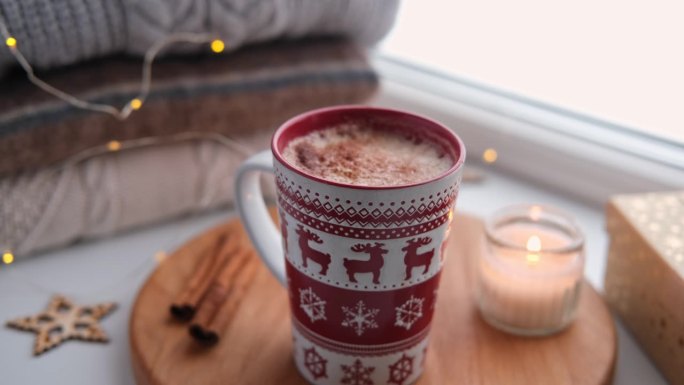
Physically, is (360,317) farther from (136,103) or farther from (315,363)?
(136,103)

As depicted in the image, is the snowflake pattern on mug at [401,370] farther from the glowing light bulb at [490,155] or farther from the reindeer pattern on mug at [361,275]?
the glowing light bulb at [490,155]

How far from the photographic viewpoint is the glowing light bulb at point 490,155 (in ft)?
2.70

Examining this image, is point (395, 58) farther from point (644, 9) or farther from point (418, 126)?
point (418, 126)

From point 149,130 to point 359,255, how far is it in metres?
0.30

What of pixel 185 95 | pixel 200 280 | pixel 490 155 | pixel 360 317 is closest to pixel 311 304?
pixel 360 317

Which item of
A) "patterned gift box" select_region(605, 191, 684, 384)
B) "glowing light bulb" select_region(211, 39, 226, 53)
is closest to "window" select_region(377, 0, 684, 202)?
"patterned gift box" select_region(605, 191, 684, 384)

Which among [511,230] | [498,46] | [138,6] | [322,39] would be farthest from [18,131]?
[498,46]

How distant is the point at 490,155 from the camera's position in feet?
2.70

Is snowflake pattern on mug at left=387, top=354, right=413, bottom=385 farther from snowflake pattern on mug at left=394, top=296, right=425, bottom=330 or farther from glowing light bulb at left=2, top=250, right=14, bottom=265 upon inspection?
glowing light bulb at left=2, top=250, right=14, bottom=265

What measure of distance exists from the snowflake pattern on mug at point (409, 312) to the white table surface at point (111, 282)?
180mm

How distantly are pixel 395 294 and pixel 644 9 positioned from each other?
17.0 inches

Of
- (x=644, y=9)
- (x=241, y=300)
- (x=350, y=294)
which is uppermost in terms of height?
(x=644, y=9)

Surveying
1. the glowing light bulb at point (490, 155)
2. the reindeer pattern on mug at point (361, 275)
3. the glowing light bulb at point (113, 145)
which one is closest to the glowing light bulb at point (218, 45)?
the glowing light bulb at point (113, 145)

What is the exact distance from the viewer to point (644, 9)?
0.69 metres
